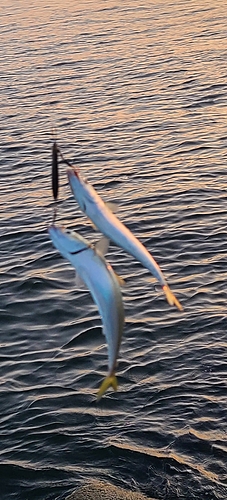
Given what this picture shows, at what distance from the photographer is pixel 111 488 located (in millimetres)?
9703

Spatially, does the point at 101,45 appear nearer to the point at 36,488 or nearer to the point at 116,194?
the point at 116,194

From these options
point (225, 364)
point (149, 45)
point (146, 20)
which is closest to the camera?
point (225, 364)

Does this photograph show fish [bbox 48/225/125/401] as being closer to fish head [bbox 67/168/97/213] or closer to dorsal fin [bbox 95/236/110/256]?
dorsal fin [bbox 95/236/110/256]

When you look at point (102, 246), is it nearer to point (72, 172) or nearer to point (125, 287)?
point (72, 172)

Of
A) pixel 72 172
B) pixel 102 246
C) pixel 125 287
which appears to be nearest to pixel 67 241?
pixel 102 246

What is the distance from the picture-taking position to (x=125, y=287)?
14.4m

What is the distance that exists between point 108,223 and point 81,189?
208mm

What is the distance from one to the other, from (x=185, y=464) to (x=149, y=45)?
85.8 ft

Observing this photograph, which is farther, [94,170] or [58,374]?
[94,170]

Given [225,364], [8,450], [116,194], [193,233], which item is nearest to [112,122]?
[116,194]

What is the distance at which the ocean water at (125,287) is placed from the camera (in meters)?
10.5

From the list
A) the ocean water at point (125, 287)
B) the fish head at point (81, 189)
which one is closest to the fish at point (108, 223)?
the fish head at point (81, 189)

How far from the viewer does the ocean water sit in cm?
1054

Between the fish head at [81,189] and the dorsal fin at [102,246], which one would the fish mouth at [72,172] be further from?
the dorsal fin at [102,246]
